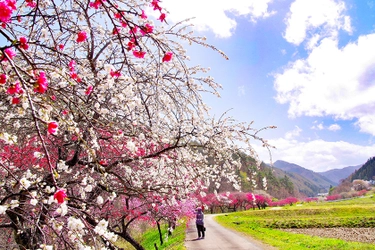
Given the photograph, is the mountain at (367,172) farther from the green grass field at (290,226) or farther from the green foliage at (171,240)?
the green foliage at (171,240)

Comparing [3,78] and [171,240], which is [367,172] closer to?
[171,240]

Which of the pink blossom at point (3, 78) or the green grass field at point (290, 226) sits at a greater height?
the pink blossom at point (3, 78)

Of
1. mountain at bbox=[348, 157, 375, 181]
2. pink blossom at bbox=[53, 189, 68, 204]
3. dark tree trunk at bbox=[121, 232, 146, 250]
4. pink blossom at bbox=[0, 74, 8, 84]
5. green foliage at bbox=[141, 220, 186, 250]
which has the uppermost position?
mountain at bbox=[348, 157, 375, 181]

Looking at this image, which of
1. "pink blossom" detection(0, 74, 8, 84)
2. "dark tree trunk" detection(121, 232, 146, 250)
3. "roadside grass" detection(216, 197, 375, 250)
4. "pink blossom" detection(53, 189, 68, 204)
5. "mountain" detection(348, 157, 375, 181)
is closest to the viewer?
"pink blossom" detection(53, 189, 68, 204)

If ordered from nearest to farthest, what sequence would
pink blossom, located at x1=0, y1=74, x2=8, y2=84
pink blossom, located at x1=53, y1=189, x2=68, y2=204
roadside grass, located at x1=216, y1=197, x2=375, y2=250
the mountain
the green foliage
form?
pink blossom, located at x1=53, y1=189, x2=68, y2=204
pink blossom, located at x1=0, y1=74, x2=8, y2=84
roadside grass, located at x1=216, y1=197, x2=375, y2=250
the green foliage
the mountain

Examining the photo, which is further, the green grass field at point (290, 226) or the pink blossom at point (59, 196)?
the green grass field at point (290, 226)

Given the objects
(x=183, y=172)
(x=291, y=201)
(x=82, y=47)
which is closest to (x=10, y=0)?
(x=82, y=47)

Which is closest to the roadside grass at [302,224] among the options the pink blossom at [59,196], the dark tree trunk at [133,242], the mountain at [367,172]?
the dark tree trunk at [133,242]

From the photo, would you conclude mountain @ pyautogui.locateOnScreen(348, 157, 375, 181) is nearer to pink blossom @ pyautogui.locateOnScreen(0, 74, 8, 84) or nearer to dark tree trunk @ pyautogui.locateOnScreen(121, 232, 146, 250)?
dark tree trunk @ pyautogui.locateOnScreen(121, 232, 146, 250)

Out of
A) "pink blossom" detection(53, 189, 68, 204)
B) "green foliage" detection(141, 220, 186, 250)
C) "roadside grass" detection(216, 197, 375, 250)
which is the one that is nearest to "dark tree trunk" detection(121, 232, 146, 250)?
"green foliage" detection(141, 220, 186, 250)

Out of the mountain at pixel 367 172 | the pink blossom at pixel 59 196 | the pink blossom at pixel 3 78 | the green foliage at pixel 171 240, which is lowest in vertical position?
the green foliage at pixel 171 240

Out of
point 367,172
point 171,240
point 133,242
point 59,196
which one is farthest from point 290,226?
point 367,172

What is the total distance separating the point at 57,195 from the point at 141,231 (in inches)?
968

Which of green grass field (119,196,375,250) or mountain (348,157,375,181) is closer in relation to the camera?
green grass field (119,196,375,250)
